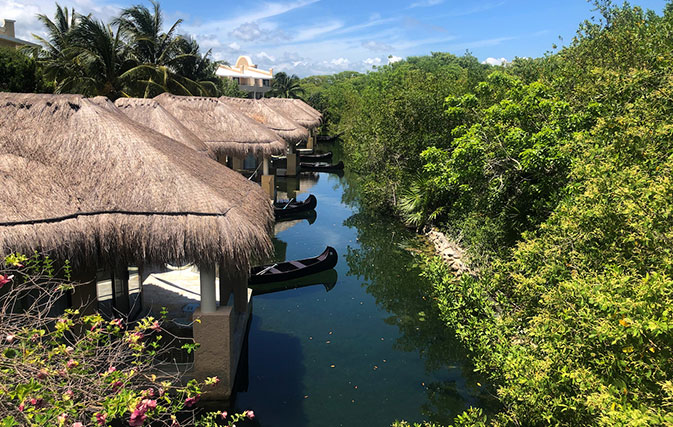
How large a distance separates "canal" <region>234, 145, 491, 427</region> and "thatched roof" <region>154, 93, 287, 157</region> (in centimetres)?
555

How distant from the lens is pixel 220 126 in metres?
20.5

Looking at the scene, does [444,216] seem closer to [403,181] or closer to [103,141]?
[403,181]

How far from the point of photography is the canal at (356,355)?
863 centimetres

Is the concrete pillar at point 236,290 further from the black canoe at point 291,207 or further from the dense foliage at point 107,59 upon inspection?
the dense foliage at point 107,59

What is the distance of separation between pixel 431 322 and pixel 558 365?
298 inches

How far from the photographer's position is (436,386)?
941cm

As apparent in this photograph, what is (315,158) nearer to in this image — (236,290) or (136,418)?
(236,290)

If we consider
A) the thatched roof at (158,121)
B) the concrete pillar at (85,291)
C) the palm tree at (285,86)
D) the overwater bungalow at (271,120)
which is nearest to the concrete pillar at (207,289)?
the concrete pillar at (85,291)

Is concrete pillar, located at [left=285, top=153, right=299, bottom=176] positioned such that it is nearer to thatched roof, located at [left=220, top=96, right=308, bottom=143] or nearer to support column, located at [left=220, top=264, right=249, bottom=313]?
thatched roof, located at [left=220, top=96, right=308, bottom=143]

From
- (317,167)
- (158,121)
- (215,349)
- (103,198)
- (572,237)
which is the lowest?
(215,349)

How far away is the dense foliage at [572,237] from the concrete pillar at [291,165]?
48.6ft

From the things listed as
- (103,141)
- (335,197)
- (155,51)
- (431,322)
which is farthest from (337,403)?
(155,51)

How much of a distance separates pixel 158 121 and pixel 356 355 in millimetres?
10001

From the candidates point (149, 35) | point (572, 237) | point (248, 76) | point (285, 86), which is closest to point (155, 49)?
point (149, 35)
